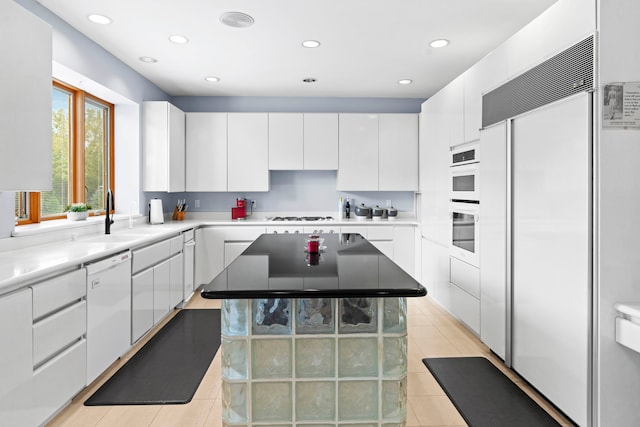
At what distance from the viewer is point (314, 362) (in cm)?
165

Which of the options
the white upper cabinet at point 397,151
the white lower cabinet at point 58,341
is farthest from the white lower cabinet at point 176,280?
the white upper cabinet at point 397,151

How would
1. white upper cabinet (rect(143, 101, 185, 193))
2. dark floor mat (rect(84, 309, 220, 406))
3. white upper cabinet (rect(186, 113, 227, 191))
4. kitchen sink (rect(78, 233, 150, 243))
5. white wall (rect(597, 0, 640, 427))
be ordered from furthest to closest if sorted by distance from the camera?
white upper cabinet (rect(186, 113, 227, 191)), white upper cabinet (rect(143, 101, 185, 193)), kitchen sink (rect(78, 233, 150, 243)), dark floor mat (rect(84, 309, 220, 406)), white wall (rect(597, 0, 640, 427))

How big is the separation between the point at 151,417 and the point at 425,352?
1.99 metres

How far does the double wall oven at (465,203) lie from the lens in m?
3.25

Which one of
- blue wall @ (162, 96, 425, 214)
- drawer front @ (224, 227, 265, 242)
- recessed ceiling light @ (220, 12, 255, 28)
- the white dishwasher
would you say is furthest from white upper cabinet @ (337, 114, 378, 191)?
the white dishwasher

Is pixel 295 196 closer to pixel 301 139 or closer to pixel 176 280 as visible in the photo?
pixel 301 139

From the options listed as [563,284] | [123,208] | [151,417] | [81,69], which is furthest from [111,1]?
[563,284]

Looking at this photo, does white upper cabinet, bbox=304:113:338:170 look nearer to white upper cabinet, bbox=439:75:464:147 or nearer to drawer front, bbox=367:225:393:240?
drawer front, bbox=367:225:393:240

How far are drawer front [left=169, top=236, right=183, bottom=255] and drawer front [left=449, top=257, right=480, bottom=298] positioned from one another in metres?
2.74

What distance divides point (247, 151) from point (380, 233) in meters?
2.02

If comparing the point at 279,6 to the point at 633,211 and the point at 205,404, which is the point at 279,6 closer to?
the point at 633,211

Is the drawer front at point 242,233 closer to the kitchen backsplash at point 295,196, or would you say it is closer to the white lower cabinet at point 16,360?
the kitchen backsplash at point 295,196

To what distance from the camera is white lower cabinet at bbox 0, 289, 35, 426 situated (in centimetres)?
171

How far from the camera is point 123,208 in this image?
445 centimetres
